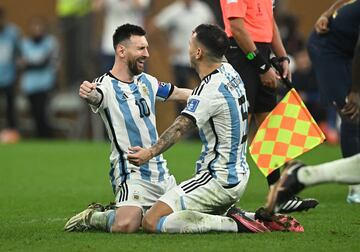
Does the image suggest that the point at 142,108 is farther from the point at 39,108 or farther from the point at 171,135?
the point at 39,108

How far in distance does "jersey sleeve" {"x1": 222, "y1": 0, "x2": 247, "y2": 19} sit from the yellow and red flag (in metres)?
0.94

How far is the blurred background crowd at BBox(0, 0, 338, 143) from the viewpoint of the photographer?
19.3 meters

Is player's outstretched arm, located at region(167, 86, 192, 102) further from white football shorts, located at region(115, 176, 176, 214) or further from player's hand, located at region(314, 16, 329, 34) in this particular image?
player's hand, located at region(314, 16, 329, 34)

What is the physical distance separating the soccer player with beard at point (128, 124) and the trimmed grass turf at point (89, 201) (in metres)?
0.38

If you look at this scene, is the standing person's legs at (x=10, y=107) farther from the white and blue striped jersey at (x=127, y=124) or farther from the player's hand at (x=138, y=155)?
the player's hand at (x=138, y=155)

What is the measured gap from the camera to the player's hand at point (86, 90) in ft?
27.7

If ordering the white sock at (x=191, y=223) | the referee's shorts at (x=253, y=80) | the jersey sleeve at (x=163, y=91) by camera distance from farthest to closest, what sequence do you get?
1. the referee's shorts at (x=253, y=80)
2. the jersey sleeve at (x=163, y=91)
3. the white sock at (x=191, y=223)

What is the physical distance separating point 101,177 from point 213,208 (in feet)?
17.0

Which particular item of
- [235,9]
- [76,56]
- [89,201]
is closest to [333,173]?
[235,9]

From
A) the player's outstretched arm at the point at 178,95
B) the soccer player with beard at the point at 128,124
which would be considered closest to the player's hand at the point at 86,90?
the soccer player with beard at the point at 128,124

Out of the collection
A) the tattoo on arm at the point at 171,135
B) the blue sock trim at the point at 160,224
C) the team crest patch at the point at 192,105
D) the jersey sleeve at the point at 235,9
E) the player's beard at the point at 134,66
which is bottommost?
the blue sock trim at the point at 160,224

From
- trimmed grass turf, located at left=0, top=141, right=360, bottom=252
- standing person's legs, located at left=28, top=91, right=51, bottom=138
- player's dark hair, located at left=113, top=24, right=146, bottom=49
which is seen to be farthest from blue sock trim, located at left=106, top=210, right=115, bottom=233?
standing person's legs, located at left=28, top=91, right=51, bottom=138

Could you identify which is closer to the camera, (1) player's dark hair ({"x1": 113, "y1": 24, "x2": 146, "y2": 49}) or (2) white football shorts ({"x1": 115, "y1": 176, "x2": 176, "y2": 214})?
(2) white football shorts ({"x1": 115, "y1": 176, "x2": 176, "y2": 214})

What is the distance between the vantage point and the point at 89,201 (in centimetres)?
1073
